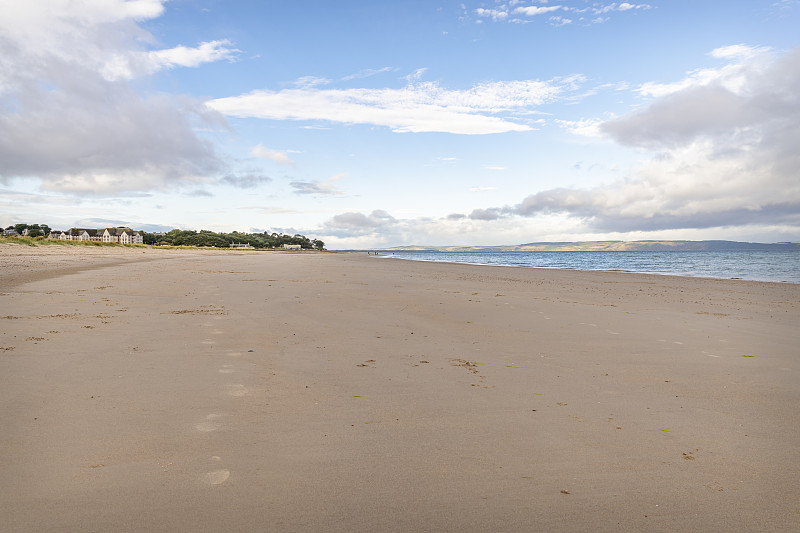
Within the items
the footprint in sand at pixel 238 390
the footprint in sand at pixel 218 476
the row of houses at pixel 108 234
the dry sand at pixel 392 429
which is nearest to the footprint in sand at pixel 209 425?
the dry sand at pixel 392 429

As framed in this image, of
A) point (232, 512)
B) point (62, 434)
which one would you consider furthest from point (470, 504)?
point (62, 434)

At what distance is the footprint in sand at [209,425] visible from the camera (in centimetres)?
371

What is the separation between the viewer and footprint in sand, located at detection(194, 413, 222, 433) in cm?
371

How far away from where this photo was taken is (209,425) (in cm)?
379

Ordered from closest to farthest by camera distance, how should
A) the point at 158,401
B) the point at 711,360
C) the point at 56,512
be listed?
the point at 56,512, the point at 158,401, the point at 711,360

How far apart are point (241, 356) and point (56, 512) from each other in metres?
3.59

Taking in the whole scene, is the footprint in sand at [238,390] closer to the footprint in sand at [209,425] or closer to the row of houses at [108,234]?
the footprint in sand at [209,425]

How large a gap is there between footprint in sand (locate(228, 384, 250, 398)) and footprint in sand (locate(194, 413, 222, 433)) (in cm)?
59

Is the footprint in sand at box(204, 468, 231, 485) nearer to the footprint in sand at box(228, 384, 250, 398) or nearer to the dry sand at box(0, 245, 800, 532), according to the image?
the dry sand at box(0, 245, 800, 532)

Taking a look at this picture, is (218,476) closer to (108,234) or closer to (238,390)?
(238,390)

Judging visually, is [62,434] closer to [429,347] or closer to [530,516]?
[530,516]

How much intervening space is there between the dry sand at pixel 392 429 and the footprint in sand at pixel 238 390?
34mm

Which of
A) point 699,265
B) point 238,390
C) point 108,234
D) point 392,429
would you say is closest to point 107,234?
point 108,234

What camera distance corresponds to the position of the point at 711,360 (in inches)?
246
